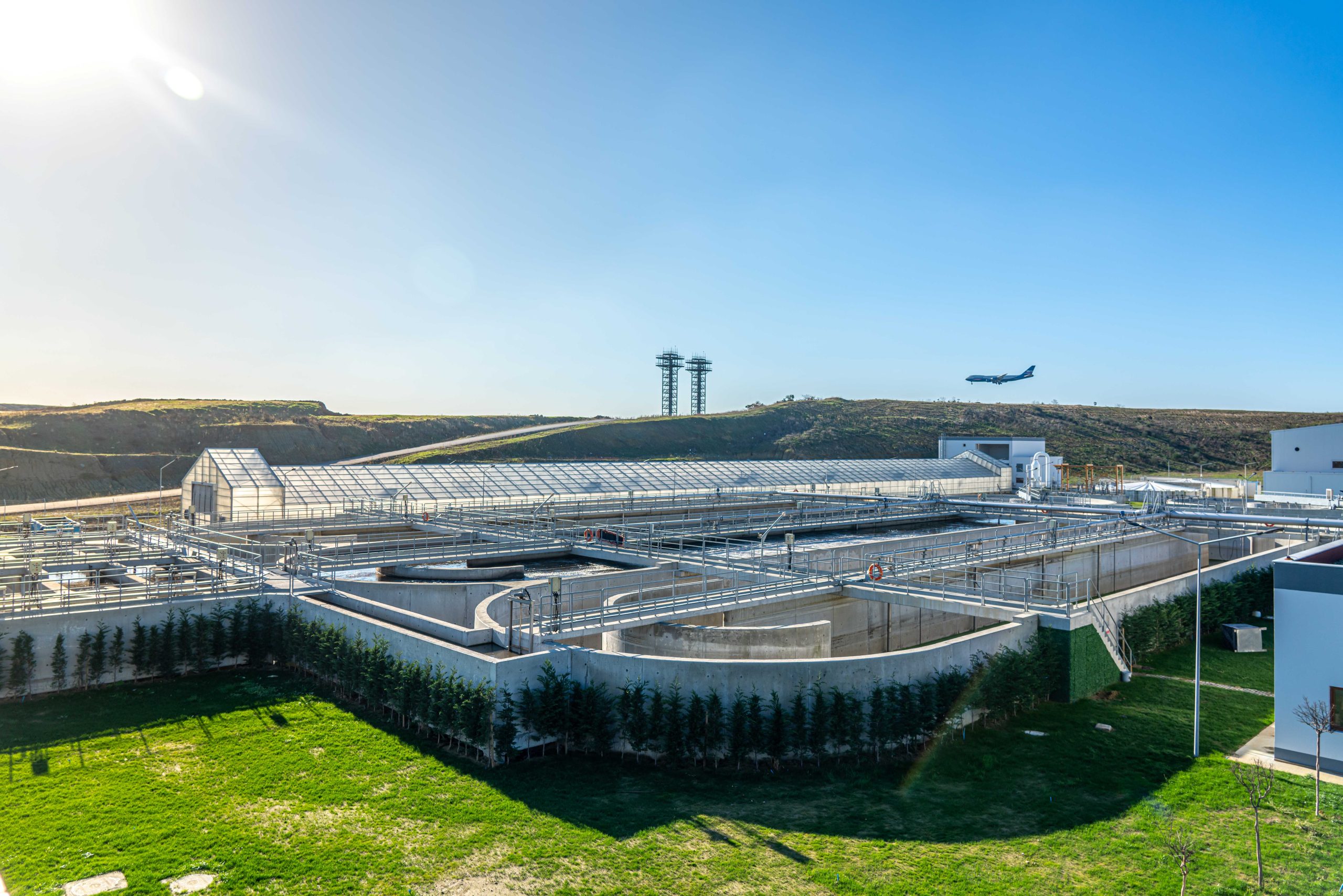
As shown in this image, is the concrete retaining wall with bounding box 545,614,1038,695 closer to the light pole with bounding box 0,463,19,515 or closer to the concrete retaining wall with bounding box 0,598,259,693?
the concrete retaining wall with bounding box 0,598,259,693

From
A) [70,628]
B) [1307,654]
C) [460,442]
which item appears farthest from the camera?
[460,442]

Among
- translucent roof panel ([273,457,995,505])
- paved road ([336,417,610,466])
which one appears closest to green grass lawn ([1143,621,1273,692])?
translucent roof panel ([273,457,995,505])

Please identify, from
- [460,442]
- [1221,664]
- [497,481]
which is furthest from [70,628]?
[460,442]

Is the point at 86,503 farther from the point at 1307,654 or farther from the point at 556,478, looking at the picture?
the point at 1307,654

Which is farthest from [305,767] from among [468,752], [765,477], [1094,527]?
Result: [765,477]

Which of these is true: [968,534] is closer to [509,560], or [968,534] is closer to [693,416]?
[509,560]

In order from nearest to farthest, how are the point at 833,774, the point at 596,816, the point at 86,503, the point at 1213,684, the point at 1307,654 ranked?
1. the point at 596,816
2. the point at 833,774
3. the point at 1307,654
4. the point at 1213,684
5. the point at 86,503
